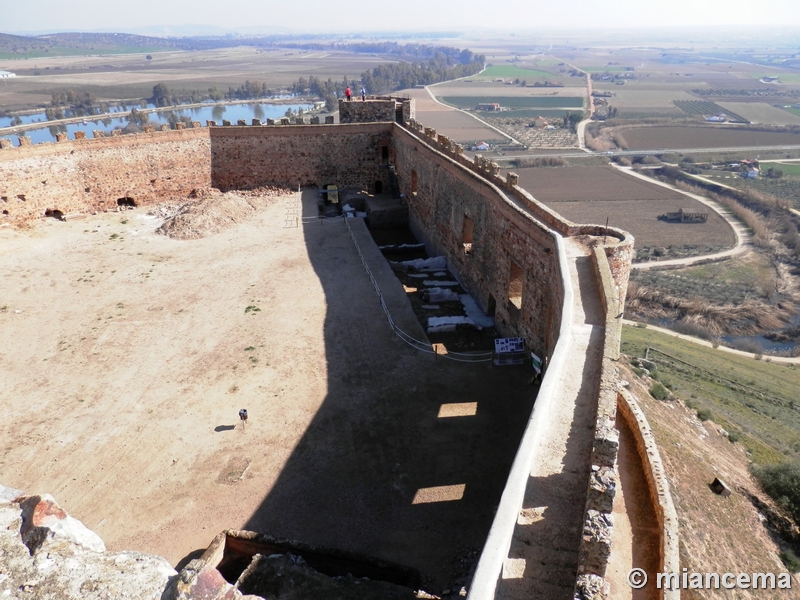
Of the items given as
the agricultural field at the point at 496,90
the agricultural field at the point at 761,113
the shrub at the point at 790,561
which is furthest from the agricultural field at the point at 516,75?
the shrub at the point at 790,561

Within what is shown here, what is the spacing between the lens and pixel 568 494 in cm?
599

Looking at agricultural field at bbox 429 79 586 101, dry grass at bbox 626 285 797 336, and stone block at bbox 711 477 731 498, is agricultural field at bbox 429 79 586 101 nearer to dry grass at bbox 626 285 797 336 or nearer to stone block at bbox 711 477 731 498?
dry grass at bbox 626 285 797 336

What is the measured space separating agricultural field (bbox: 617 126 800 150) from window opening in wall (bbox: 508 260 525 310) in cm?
6606

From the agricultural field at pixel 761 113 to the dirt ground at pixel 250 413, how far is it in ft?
323

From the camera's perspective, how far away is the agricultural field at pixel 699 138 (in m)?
71.6

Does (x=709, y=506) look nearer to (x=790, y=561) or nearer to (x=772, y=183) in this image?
(x=790, y=561)

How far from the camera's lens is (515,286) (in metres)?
12.8

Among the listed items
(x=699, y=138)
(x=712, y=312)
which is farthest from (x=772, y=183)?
(x=712, y=312)

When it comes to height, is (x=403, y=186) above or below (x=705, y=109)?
below

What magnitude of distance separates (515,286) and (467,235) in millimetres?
3457

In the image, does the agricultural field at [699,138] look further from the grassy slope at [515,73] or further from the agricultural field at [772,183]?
the grassy slope at [515,73]

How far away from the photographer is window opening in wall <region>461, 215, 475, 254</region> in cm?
1552

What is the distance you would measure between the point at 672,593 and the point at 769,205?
1995 inches

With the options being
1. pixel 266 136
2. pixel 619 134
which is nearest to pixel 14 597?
pixel 266 136
